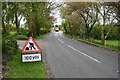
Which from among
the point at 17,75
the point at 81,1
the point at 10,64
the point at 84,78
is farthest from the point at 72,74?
the point at 81,1

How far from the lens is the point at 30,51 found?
22.7ft

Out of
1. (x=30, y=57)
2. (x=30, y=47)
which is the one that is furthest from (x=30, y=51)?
(x=30, y=57)

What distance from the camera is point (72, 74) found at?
708cm

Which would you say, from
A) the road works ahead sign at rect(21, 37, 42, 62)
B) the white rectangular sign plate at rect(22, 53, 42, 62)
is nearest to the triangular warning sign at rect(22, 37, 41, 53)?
the road works ahead sign at rect(21, 37, 42, 62)

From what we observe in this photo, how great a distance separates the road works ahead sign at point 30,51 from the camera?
6.91 m

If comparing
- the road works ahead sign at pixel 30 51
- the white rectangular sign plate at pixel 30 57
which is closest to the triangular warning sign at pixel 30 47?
the road works ahead sign at pixel 30 51

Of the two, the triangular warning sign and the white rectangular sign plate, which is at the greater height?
the triangular warning sign

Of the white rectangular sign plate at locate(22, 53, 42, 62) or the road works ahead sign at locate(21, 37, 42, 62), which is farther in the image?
the white rectangular sign plate at locate(22, 53, 42, 62)

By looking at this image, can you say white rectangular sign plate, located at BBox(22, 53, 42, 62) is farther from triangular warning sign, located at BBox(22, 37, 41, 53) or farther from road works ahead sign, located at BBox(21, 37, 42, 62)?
triangular warning sign, located at BBox(22, 37, 41, 53)

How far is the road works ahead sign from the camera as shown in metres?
6.91

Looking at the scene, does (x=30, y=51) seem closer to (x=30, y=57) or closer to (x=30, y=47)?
(x=30, y=47)

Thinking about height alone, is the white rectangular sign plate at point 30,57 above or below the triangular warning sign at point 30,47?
below

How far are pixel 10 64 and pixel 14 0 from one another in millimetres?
4000

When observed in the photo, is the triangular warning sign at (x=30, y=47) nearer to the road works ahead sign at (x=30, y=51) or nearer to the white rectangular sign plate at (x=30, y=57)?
the road works ahead sign at (x=30, y=51)
